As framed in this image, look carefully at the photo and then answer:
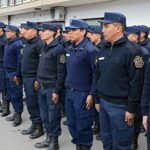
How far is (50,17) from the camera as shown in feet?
47.9

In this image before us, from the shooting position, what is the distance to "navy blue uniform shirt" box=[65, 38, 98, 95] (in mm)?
4156

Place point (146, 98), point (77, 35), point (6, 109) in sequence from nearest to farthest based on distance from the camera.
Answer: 1. point (146, 98)
2. point (77, 35)
3. point (6, 109)

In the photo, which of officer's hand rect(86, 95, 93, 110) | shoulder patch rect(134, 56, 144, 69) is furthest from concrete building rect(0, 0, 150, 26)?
shoulder patch rect(134, 56, 144, 69)

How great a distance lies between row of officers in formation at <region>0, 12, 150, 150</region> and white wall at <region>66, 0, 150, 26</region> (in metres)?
3.29

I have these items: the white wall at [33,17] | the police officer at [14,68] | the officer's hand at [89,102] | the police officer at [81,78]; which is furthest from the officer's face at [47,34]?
the white wall at [33,17]

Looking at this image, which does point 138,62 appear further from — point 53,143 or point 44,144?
point 44,144

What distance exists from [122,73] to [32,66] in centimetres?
226

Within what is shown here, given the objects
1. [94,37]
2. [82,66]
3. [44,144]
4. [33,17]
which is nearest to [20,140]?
[44,144]

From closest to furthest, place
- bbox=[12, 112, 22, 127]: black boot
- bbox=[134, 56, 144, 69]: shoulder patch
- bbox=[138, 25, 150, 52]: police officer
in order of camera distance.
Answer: bbox=[134, 56, 144, 69]: shoulder patch, bbox=[138, 25, 150, 52]: police officer, bbox=[12, 112, 22, 127]: black boot

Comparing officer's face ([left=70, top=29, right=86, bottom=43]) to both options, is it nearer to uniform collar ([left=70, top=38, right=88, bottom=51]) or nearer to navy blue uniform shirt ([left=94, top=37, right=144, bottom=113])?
uniform collar ([left=70, top=38, right=88, bottom=51])

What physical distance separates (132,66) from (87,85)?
3.34ft

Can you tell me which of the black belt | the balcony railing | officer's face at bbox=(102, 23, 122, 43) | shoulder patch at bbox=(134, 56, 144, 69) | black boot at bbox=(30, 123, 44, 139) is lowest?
black boot at bbox=(30, 123, 44, 139)

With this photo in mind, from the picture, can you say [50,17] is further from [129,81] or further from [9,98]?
[129,81]

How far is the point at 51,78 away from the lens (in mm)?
4680
